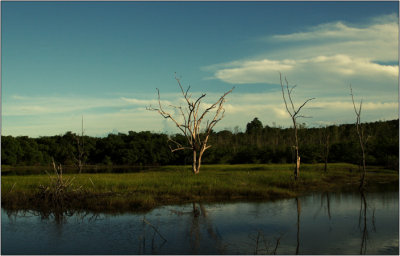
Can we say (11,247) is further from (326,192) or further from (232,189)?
(326,192)

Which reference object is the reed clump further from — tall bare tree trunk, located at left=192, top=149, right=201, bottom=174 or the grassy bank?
tall bare tree trunk, located at left=192, top=149, right=201, bottom=174

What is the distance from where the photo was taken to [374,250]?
42.9 ft

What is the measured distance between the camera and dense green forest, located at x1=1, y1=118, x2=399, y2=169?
59906 millimetres

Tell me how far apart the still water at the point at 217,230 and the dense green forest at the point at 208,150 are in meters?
39.4

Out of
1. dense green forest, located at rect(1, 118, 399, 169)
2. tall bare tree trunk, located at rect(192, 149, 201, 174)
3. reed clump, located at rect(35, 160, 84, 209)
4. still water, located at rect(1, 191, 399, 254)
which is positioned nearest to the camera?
still water, located at rect(1, 191, 399, 254)

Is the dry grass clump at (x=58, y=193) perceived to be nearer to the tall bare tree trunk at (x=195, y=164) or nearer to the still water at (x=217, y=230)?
the still water at (x=217, y=230)

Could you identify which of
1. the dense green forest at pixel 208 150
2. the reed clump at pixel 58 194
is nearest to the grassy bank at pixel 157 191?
the reed clump at pixel 58 194

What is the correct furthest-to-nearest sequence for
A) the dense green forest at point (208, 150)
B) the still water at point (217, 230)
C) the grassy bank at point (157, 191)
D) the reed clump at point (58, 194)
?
the dense green forest at point (208, 150)
the grassy bank at point (157, 191)
the reed clump at point (58, 194)
the still water at point (217, 230)

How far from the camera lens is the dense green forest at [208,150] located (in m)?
59.9

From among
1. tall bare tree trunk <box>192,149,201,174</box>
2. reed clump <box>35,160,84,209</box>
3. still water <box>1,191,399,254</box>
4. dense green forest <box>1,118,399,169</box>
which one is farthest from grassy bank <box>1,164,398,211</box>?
dense green forest <box>1,118,399,169</box>

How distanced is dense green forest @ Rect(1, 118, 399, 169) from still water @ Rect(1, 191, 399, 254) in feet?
129

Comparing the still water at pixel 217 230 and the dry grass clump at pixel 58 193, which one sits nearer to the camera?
the still water at pixel 217 230

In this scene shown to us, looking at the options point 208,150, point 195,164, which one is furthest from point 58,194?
point 208,150

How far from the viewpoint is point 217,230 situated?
15.9 m
